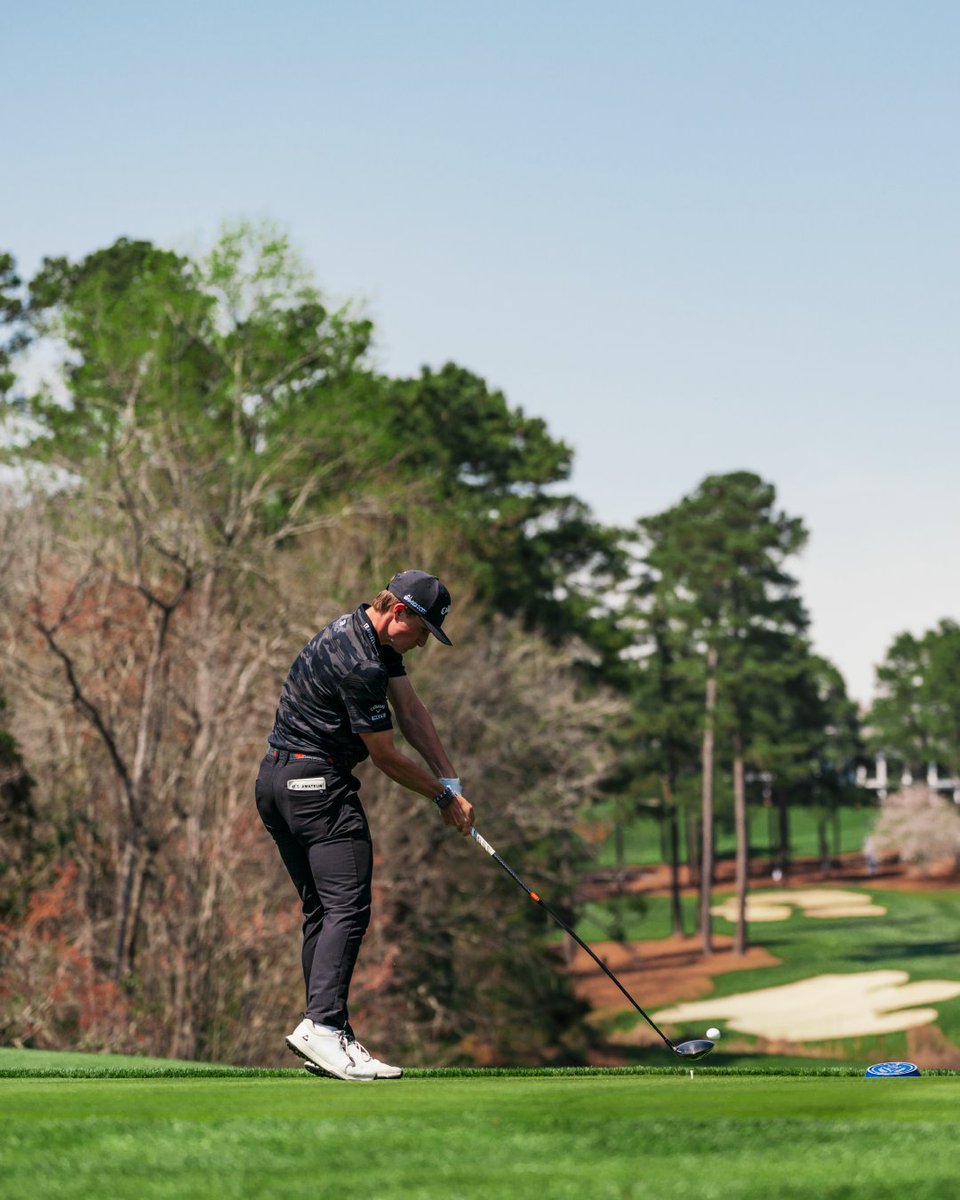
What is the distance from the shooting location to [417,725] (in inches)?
274

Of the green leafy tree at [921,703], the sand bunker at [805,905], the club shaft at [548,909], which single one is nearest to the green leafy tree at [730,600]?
the sand bunker at [805,905]

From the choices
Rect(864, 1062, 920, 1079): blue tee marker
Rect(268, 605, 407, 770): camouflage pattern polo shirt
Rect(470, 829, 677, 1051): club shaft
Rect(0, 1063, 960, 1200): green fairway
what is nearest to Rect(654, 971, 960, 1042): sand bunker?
Rect(470, 829, 677, 1051): club shaft

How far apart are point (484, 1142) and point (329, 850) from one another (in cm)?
256

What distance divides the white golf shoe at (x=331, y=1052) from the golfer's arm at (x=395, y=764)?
949 mm

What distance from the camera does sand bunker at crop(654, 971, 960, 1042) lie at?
163 feet

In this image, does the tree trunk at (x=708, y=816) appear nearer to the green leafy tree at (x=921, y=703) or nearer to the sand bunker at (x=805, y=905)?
the sand bunker at (x=805, y=905)

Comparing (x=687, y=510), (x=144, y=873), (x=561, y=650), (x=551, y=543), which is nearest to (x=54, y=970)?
(x=144, y=873)

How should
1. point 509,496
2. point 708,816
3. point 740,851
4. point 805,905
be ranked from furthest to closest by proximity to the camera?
point 805,905 < point 740,851 < point 708,816 < point 509,496

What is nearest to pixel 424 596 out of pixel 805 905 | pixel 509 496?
pixel 509 496

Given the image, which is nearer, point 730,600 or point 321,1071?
point 321,1071

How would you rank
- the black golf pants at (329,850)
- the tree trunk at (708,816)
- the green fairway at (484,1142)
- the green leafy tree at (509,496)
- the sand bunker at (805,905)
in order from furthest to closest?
the sand bunker at (805,905), the tree trunk at (708,816), the green leafy tree at (509,496), the black golf pants at (329,850), the green fairway at (484,1142)

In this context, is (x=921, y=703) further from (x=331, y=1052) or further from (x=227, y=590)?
(x=331, y=1052)

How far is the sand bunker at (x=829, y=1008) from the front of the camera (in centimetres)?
4953

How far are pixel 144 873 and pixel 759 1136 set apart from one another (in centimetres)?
1846
